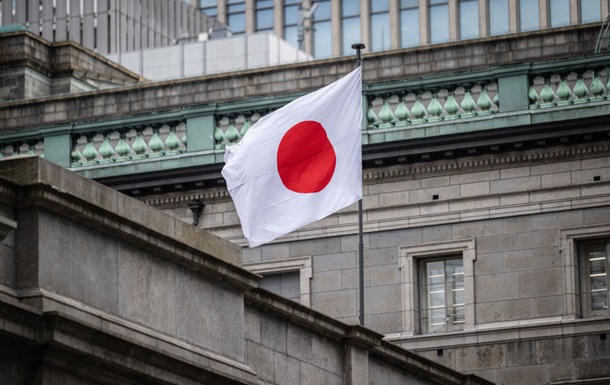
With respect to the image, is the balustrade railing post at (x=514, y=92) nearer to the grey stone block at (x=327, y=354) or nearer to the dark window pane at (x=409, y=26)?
the grey stone block at (x=327, y=354)

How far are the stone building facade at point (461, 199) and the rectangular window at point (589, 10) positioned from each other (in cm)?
6824

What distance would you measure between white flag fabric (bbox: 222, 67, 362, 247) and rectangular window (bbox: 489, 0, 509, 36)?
78.2 m

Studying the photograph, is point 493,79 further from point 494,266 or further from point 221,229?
point 221,229

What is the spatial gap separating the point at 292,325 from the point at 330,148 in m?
7.48

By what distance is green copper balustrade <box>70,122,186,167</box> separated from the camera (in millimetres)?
40406

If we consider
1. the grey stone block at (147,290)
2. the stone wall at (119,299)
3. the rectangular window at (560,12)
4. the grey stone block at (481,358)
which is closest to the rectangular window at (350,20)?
the rectangular window at (560,12)

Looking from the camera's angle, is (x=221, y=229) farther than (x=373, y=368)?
Yes

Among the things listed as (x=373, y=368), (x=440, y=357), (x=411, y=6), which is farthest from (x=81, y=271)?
(x=411, y=6)

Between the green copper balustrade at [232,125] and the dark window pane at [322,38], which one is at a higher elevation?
the dark window pane at [322,38]

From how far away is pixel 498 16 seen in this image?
112 meters

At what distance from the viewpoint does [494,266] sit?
123 feet

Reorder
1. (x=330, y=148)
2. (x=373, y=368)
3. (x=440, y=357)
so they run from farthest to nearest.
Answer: (x=440, y=357)
(x=330, y=148)
(x=373, y=368)

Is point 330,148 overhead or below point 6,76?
below

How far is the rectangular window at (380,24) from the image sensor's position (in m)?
114
